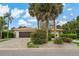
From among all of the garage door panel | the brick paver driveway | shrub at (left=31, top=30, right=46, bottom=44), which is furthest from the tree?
the brick paver driveway

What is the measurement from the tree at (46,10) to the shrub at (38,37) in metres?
0.61

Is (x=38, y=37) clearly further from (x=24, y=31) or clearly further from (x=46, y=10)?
(x=46, y=10)

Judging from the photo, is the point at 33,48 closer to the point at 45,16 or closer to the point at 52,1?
the point at 45,16

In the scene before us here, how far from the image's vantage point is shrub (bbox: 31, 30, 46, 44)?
1020 cm

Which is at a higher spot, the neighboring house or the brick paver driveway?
the neighboring house

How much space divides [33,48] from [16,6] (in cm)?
216

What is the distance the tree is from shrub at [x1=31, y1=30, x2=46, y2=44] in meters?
0.61

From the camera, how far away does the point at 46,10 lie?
10000 mm

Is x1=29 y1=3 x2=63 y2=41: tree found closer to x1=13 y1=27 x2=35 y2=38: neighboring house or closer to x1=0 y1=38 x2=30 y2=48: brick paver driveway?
x1=13 y1=27 x2=35 y2=38: neighboring house


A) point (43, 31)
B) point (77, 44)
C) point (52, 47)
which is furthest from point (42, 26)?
point (77, 44)

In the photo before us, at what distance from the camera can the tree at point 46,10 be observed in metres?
9.97

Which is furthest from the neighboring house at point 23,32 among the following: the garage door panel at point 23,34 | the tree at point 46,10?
the tree at point 46,10

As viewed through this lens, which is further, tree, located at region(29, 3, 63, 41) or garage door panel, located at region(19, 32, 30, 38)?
garage door panel, located at region(19, 32, 30, 38)

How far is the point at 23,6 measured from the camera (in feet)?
33.6
